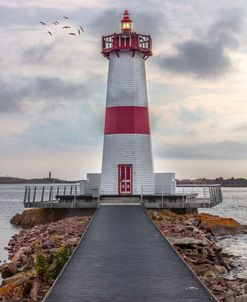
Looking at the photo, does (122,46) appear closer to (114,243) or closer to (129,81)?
(129,81)

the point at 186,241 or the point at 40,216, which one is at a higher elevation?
the point at 40,216

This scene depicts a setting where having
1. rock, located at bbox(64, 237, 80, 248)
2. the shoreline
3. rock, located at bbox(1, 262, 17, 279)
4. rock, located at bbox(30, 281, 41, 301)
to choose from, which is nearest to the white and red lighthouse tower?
the shoreline

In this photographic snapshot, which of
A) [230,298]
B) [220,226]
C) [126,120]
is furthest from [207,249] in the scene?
[126,120]

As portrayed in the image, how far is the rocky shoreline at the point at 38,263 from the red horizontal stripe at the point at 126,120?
5.55 metres

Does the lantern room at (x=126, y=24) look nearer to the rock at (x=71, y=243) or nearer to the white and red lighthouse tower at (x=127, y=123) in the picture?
the white and red lighthouse tower at (x=127, y=123)

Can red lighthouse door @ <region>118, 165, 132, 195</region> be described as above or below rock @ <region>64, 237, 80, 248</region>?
above

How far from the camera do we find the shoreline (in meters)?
11.8

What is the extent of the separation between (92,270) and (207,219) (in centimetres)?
1759

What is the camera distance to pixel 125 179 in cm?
2886

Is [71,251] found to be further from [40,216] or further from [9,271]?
[40,216]

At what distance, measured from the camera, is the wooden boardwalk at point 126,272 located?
32.8 ft

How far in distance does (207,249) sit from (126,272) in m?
6.55

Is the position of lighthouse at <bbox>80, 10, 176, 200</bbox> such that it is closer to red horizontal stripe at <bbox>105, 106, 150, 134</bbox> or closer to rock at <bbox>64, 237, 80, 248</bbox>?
red horizontal stripe at <bbox>105, 106, 150, 134</bbox>

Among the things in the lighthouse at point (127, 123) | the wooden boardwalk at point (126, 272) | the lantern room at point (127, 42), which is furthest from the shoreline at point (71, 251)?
the lantern room at point (127, 42)
